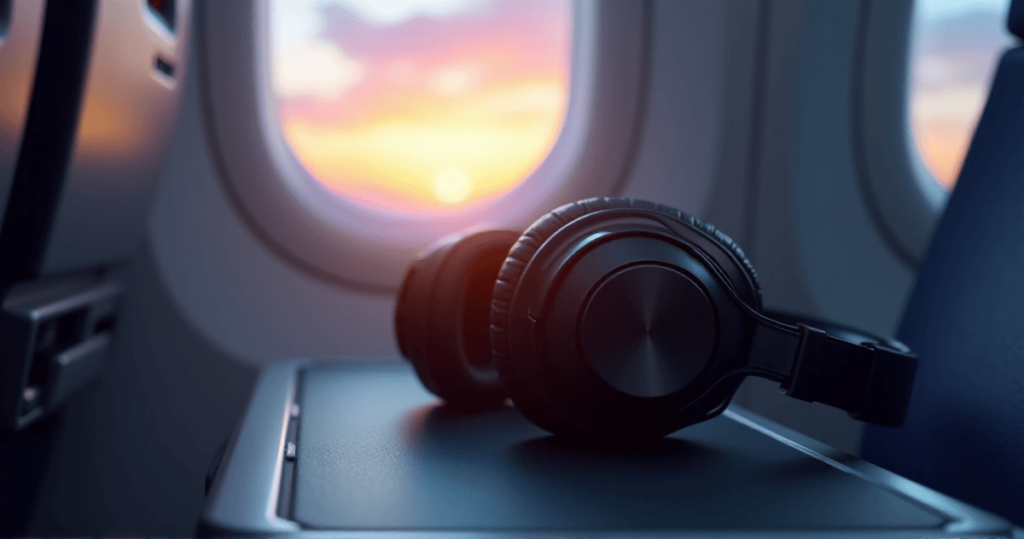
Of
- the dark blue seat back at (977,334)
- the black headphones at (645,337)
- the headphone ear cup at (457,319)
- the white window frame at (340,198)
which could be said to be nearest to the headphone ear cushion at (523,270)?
the black headphones at (645,337)

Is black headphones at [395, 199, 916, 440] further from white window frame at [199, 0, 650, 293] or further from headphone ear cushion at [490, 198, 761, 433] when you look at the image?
white window frame at [199, 0, 650, 293]

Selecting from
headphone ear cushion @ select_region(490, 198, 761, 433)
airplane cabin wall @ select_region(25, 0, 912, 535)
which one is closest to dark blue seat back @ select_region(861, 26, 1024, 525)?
headphone ear cushion @ select_region(490, 198, 761, 433)

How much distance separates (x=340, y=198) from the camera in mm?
1446

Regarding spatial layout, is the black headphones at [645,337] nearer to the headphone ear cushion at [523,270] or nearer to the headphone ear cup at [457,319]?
the headphone ear cushion at [523,270]

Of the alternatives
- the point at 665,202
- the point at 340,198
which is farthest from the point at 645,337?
the point at 340,198

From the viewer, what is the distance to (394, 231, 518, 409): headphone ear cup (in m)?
0.72

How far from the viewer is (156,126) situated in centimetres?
113

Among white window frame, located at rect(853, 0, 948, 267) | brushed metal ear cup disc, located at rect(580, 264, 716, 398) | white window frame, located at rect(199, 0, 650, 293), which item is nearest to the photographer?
brushed metal ear cup disc, located at rect(580, 264, 716, 398)

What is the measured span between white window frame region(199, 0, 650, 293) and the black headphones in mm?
760

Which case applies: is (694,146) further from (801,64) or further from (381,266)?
(381,266)

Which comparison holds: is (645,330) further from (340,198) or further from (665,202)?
(340,198)

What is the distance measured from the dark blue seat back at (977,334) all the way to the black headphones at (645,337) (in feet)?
0.55

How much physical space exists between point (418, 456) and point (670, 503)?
0.20 m

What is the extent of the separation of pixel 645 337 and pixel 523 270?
11cm
